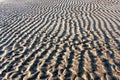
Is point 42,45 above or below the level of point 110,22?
above

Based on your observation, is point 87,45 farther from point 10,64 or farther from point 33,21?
point 33,21

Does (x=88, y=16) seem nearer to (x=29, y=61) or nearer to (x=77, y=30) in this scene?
(x=77, y=30)

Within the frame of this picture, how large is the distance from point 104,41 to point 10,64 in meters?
3.24

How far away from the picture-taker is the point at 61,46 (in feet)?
25.8

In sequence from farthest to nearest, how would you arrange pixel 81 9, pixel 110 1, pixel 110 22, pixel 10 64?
1. pixel 110 1
2. pixel 81 9
3. pixel 110 22
4. pixel 10 64

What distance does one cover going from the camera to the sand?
6027mm

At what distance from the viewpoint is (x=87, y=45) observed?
7.84m

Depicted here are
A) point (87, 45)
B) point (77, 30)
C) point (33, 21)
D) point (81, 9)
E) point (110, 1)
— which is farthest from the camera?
point (110, 1)

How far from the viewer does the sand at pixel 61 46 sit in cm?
603

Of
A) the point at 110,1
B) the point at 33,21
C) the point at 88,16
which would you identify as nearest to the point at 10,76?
the point at 33,21

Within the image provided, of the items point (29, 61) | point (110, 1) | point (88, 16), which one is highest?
point (29, 61)

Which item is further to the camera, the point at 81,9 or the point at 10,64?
the point at 81,9

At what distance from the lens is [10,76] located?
19.6ft

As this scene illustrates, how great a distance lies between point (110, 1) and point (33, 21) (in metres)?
7.24
